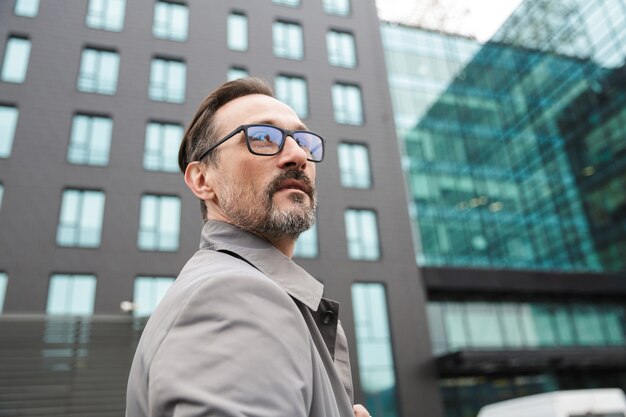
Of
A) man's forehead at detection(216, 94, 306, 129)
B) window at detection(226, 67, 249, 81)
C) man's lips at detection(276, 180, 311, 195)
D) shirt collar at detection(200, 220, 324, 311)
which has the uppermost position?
window at detection(226, 67, 249, 81)

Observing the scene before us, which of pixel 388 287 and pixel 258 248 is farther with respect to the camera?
pixel 388 287

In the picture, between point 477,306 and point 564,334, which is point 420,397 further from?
point 564,334

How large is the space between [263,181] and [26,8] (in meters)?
21.8

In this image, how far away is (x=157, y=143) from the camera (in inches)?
747

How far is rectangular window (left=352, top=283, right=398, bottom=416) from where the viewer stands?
17266 mm

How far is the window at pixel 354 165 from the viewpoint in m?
21.0

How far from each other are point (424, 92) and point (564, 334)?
13.5 m

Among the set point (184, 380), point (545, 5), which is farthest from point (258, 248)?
point (545, 5)

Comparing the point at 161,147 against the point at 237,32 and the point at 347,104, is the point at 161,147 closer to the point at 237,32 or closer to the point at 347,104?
the point at 237,32

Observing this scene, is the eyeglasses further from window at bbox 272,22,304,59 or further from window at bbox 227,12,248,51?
window at bbox 272,22,304,59

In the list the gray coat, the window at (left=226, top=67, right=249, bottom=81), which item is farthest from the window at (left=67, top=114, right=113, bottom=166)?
the gray coat

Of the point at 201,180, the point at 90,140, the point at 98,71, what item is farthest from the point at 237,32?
the point at 201,180

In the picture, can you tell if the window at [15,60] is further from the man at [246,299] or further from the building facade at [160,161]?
the man at [246,299]

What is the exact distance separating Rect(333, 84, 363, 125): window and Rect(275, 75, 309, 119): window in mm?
1501
